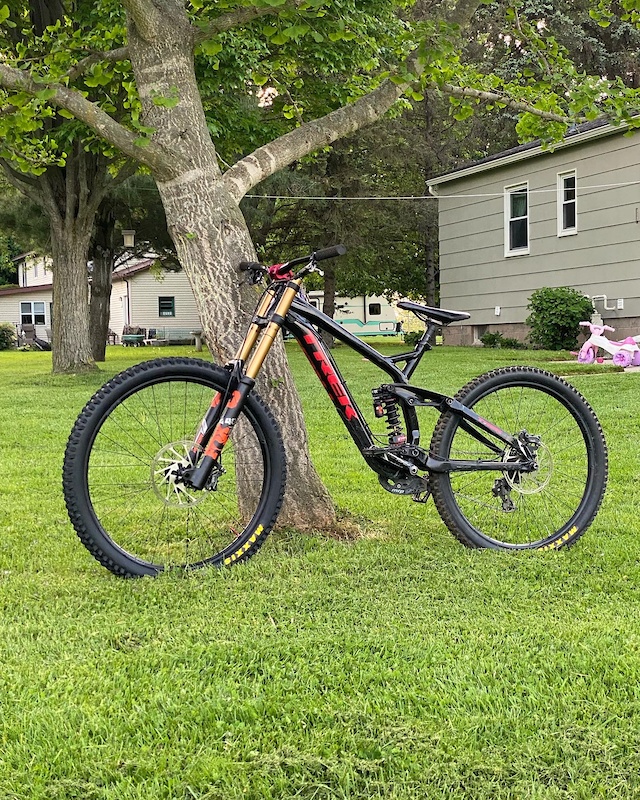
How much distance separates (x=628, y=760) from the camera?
6.16 ft

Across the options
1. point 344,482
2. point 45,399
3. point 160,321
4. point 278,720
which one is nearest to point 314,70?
point 45,399

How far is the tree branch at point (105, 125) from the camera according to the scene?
12.5 feet

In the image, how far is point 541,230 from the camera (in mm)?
16391

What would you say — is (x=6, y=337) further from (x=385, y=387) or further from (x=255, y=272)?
(x=385, y=387)

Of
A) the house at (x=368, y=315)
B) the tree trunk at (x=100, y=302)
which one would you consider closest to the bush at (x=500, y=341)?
the tree trunk at (x=100, y=302)

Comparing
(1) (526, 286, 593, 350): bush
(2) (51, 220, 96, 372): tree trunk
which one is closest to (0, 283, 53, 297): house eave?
(2) (51, 220, 96, 372): tree trunk

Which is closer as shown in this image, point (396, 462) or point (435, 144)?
point (396, 462)

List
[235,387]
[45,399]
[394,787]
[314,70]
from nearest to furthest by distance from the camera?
[394,787], [235,387], [45,399], [314,70]

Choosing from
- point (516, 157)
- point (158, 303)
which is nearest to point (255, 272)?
point (516, 157)

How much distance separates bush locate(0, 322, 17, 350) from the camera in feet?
122

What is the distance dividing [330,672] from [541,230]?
1519cm

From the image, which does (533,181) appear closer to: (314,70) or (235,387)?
(314,70)

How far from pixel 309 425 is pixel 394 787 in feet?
19.0

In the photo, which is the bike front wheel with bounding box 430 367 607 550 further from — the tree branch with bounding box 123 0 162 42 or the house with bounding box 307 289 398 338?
the house with bounding box 307 289 398 338
